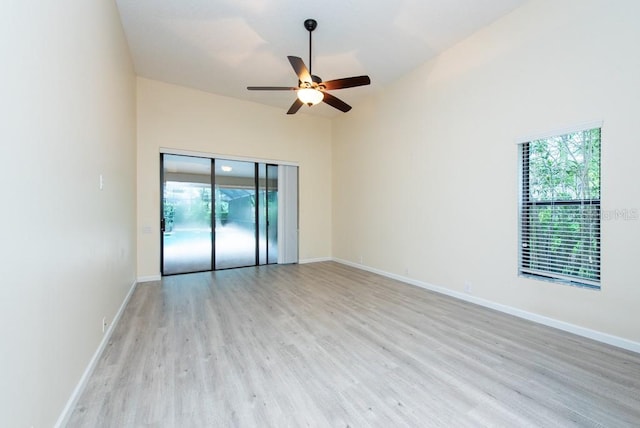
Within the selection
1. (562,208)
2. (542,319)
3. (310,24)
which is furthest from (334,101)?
(542,319)

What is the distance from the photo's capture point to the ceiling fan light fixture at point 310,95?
3.22 meters

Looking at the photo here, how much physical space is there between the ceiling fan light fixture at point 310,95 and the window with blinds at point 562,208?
8.19 ft

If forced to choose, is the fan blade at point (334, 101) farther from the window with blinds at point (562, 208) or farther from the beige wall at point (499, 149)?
the window with blinds at point (562, 208)

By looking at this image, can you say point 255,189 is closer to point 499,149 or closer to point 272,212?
point 272,212

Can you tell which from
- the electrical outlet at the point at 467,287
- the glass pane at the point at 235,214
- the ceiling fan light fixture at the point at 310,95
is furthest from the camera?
the glass pane at the point at 235,214

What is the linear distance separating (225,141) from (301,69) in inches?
120

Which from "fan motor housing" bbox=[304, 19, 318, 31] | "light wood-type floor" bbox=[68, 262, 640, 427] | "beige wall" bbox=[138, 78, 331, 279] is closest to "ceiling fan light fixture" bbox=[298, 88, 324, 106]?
"fan motor housing" bbox=[304, 19, 318, 31]

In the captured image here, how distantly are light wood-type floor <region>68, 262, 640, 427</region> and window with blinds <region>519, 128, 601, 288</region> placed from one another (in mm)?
690

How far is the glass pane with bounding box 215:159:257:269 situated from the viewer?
5.68 meters

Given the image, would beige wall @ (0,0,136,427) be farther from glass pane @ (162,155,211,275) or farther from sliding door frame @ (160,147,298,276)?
glass pane @ (162,155,211,275)

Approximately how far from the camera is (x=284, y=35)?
360 centimetres

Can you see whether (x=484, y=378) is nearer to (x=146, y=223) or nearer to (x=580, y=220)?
(x=580, y=220)

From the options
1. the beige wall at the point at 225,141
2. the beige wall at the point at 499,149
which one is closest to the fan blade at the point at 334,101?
the beige wall at the point at 499,149

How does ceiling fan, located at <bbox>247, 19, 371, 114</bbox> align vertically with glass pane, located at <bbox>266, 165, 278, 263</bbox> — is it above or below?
above
